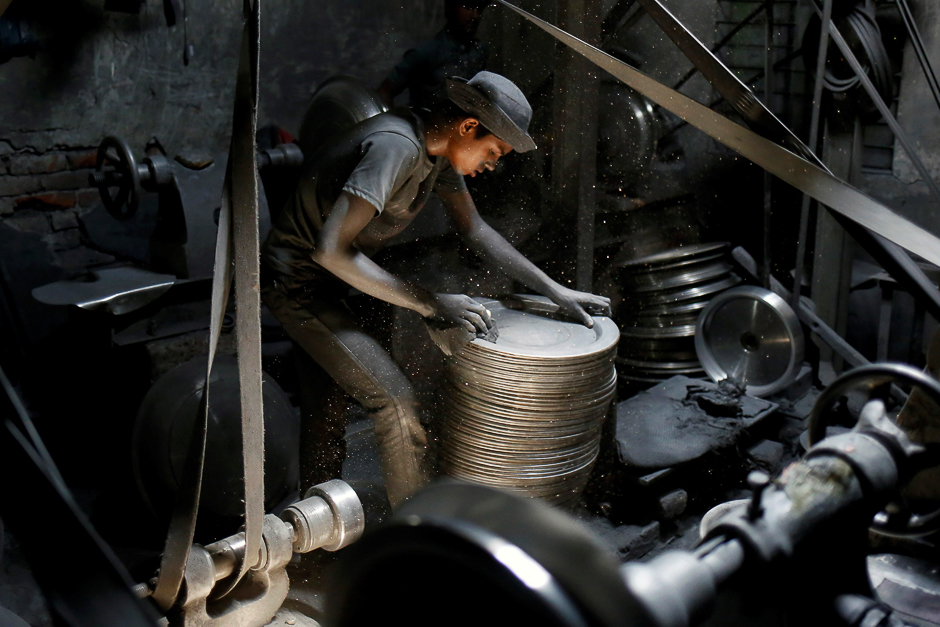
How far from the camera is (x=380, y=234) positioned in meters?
3.49

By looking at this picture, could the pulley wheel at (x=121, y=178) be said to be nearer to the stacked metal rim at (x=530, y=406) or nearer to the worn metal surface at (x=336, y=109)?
the worn metal surface at (x=336, y=109)

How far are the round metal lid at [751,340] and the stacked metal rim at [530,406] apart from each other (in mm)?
2360

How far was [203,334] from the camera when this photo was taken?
14.5 ft

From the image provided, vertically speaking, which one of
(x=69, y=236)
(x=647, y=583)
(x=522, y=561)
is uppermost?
(x=522, y=561)

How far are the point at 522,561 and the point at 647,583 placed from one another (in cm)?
27

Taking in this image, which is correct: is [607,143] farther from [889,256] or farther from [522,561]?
[522,561]

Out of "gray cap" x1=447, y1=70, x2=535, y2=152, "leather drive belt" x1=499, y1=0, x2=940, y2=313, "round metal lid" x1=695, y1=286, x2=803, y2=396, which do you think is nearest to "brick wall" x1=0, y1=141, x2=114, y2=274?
"gray cap" x1=447, y1=70, x2=535, y2=152

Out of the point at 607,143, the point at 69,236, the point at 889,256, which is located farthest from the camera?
the point at 607,143

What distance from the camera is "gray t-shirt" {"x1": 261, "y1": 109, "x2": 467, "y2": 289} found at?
9.69 ft

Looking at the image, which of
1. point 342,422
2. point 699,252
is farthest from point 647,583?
point 699,252

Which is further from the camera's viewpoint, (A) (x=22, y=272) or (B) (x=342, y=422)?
(A) (x=22, y=272)

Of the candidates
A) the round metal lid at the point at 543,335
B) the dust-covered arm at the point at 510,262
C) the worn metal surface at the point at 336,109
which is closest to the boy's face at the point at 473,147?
the dust-covered arm at the point at 510,262

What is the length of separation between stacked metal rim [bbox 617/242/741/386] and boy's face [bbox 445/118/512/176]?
9.52 ft

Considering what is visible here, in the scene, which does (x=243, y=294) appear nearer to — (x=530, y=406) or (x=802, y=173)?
(x=802, y=173)
